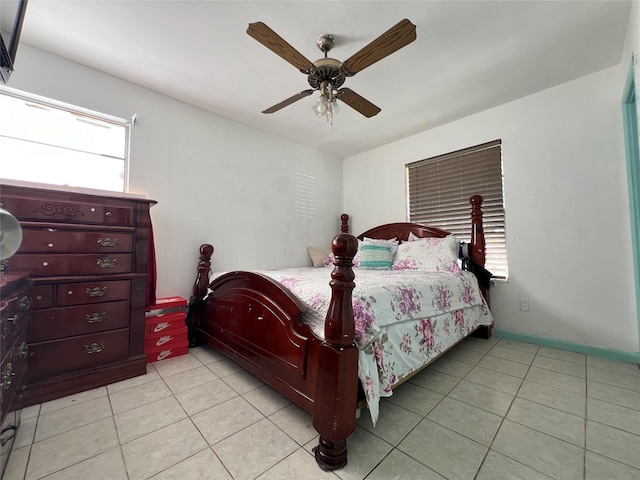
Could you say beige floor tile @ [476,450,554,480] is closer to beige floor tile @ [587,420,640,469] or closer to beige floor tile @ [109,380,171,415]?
beige floor tile @ [587,420,640,469]

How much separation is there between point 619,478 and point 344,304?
1.32 metres

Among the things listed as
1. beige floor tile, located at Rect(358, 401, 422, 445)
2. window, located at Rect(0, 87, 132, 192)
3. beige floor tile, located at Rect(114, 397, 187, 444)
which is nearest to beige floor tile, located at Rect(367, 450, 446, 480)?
beige floor tile, located at Rect(358, 401, 422, 445)

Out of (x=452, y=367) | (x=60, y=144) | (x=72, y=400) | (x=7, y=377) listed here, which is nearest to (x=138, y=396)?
(x=72, y=400)

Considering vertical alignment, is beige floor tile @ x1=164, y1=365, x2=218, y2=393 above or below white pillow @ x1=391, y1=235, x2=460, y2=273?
below

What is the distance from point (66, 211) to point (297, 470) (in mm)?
2065

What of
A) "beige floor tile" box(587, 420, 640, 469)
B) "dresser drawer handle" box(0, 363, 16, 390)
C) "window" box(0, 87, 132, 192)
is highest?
"window" box(0, 87, 132, 192)

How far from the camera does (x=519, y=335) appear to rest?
8.82ft

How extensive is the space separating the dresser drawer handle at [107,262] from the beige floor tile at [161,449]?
3.80ft

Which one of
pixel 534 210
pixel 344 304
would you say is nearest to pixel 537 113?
pixel 534 210

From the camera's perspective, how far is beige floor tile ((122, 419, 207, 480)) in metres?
1.13

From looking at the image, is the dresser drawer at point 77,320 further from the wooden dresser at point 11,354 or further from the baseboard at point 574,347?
the baseboard at point 574,347

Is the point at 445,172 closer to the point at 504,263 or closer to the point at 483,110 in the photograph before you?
the point at 483,110

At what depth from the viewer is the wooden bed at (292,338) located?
3.81 ft

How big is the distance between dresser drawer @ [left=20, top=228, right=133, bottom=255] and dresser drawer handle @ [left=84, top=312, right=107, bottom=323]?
43 cm
